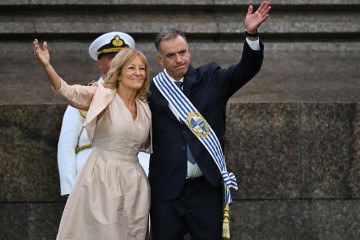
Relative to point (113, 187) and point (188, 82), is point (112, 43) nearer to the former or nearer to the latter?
point (188, 82)

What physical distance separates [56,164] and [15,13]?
1.88m

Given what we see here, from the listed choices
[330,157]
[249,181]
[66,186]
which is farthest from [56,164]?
[330,157]

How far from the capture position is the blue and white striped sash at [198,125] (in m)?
5.55

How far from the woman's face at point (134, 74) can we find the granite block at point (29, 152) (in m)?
1.38

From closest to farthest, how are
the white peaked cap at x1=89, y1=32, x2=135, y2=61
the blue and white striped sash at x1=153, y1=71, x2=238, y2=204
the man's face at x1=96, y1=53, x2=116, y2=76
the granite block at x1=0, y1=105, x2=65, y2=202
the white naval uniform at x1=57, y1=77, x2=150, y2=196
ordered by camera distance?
1. the blue and white striped sash at x1=153, y1=71, x2=238, y2=204
2. the white naval uniform at x1=57, y1=77, x2=150, y2=196
3. the man's face at x1=96, y1=53, x2=116, y2=76
4. the white peaked cap at x1=89, y1=32, x2=135, y2=61
5. the granite block at x1=0, y1=105, x2=65, y2=202

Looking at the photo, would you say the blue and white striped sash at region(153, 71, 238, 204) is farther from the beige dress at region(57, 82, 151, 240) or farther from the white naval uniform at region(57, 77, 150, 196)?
the white naval uniform at region(57, 77, 150, 196)

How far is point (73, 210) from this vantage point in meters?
5.50

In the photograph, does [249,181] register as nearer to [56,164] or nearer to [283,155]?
[283,155]

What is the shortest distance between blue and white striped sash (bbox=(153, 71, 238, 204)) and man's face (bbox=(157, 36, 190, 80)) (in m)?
0.10

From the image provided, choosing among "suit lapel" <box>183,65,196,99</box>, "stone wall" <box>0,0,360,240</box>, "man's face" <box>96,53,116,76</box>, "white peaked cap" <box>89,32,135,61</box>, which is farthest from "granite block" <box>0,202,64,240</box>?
"suit lapel" <box>183,65,196,99</box>

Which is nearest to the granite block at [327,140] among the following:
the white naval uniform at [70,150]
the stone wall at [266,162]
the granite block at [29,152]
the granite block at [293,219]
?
the stone wall at [266,162]

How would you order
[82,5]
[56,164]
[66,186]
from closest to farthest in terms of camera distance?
[66,186] < [56,164] < [82,5]

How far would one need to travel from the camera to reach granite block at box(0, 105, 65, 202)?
6898 millimetres

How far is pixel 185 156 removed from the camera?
554cm
